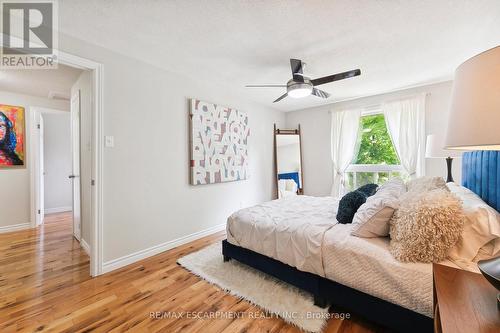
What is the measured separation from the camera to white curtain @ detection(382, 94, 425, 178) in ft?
11.2

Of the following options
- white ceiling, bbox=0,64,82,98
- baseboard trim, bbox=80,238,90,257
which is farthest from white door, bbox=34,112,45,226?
baseboard trim, bbox=80,238,90,257

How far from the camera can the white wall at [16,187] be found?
11.5 ft

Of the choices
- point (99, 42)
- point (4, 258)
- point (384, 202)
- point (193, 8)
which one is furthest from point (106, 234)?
point (384, 202)

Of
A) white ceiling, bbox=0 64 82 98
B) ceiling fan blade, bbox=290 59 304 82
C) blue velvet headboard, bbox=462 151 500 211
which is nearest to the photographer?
blue velvet headboard, bbox=462 151 500 211

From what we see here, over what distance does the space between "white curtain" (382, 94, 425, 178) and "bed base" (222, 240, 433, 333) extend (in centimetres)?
282

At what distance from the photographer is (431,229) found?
1.26 meters

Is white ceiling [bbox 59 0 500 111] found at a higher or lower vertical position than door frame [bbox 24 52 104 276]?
higher

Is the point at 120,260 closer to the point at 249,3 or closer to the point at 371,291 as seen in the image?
the point at 371,291

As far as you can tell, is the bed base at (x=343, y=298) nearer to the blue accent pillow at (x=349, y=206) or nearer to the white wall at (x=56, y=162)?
the blue accent pillow at (x=349, y=206)

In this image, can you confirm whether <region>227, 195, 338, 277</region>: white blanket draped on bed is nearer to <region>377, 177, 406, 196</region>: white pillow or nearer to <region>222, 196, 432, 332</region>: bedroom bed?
<region>222, 196, 432, 332</region>: bedroom bed

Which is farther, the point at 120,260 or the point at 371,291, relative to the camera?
the point at 120,260

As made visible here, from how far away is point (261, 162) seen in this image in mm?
4477

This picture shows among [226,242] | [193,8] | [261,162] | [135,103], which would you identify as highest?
[193,8]

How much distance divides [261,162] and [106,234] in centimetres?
293
